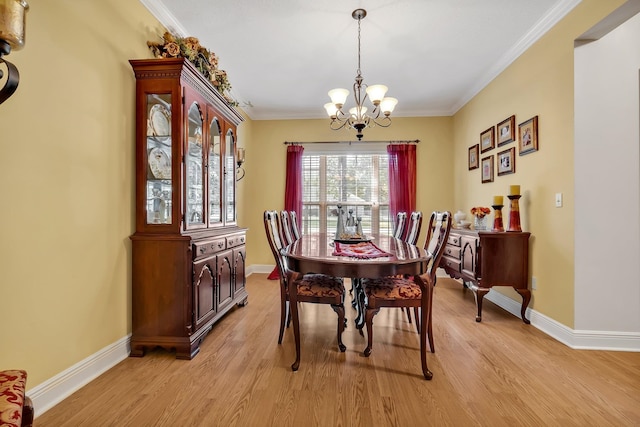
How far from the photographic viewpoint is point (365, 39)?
9.75 feet

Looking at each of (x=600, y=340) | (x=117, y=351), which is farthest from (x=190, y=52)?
(x=600, y=340)

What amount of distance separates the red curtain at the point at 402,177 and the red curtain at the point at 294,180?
1.50 m

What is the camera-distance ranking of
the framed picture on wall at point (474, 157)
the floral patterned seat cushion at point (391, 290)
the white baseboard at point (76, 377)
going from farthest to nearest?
the framed picture on wall at point (474, 157) < the floral patterned seat cushion at point (391, 290) < the white baseboard at point (76, 377)

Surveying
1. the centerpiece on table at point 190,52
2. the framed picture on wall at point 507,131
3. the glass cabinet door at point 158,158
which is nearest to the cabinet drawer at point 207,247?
the glass cabinet door at point 158,158

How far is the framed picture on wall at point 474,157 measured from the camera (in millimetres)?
4168

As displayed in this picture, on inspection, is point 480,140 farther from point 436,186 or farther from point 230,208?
point 230,208

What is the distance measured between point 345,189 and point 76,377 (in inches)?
163

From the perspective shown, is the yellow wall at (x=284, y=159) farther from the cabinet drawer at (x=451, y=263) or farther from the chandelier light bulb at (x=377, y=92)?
the chandelier light bulb at (x=377, y=92)

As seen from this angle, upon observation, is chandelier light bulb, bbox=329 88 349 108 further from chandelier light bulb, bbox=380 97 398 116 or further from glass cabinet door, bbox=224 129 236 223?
glass cabinet door, bbox=224 129 236 223

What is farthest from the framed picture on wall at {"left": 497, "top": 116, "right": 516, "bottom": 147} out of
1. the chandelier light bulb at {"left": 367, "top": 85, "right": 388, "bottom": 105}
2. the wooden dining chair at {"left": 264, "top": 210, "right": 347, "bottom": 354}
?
the wooden dining chair at {"left": 264, "top": 210, "right": 347, "bottom": 354}

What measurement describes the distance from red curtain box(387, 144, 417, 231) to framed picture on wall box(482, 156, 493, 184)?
1.15m

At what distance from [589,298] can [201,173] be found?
10.8ft

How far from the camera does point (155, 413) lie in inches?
62.5

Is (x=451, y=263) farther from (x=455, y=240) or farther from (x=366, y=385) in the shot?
(x=366, y=385)
